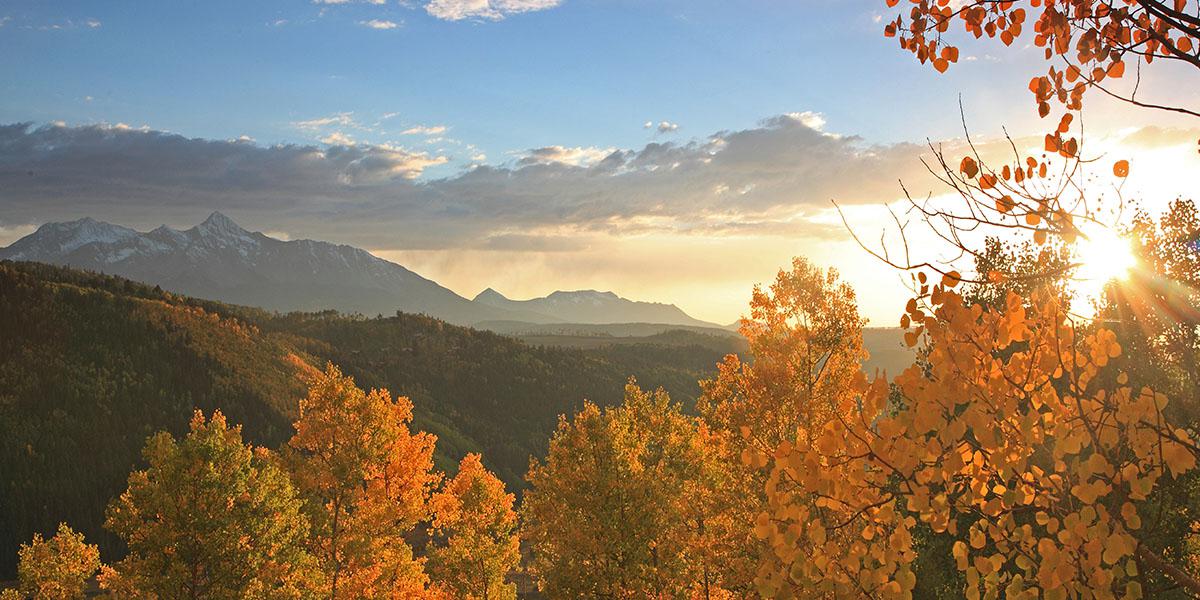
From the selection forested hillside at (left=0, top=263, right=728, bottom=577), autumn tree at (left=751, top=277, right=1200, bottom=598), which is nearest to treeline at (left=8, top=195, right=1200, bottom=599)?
autumn tree at (left=751, top=277, right=1200, bottom=598)

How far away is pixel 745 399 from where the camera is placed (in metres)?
14.8

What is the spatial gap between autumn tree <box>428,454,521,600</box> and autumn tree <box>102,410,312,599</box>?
7.08 m

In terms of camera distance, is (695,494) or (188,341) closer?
(695,494)

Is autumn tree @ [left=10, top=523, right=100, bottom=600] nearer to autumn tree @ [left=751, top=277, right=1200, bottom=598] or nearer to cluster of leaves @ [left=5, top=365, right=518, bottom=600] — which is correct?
cluster of leaves @ [left=5, top=365, right=518, bottom=600]

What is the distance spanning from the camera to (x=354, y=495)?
900 inches

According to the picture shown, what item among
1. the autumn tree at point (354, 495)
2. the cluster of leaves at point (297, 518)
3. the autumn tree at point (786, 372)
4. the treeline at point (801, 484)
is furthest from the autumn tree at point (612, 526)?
the cluster of leaves at point (297, 518)

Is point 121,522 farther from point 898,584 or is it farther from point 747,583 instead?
point 898,584

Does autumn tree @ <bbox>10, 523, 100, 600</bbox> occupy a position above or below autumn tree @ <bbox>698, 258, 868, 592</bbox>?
below

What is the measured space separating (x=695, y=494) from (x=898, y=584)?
16.2m

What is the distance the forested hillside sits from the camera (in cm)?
9075

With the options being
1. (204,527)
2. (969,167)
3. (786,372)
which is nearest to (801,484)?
(969,167)

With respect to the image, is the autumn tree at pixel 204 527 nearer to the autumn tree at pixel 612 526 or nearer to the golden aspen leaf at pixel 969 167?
the autumn tree at pixel 612 526

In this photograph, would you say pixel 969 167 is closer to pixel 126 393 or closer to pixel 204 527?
pixel 204 527

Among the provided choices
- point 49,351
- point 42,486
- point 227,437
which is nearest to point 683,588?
point 227,437
